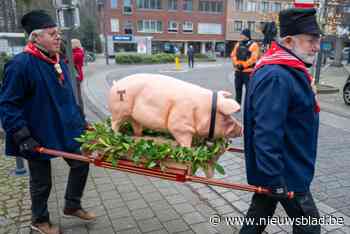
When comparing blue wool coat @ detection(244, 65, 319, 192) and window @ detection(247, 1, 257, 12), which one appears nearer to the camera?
blue wool coat @ detection(244, 65, 319, 192)

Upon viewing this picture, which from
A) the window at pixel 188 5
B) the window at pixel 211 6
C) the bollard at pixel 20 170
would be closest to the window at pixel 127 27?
the window at pixel 188 5

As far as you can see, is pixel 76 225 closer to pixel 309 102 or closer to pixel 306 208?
pixel 306 208

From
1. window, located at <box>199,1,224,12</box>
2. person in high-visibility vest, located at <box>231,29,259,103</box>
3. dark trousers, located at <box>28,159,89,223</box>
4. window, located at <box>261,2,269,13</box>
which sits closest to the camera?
dark trousers, located at <box>28,159,89,223</box>

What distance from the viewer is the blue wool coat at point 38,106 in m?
2.76

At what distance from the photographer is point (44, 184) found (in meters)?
3.07

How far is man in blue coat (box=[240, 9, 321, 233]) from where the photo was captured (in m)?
2.05

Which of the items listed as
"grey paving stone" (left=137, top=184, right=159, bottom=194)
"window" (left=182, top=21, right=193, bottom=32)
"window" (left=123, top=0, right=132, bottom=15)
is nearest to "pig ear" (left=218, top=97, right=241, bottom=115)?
"grey paving stone" (left=137, top=184, right=159, bottom=194)

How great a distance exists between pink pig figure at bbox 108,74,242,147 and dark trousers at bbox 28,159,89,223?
82 centimetres

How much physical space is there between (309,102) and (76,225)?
2613 millimetres

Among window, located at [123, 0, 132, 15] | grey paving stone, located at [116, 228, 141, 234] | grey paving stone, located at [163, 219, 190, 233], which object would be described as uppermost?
window, located at [123, 0, 132, 15]

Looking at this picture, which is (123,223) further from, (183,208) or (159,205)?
(183,208)

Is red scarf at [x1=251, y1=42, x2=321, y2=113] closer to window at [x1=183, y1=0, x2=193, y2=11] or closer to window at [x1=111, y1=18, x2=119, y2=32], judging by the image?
window at [x1=111, y1=18, x2=119, y2=32]

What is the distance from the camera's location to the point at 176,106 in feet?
8.38

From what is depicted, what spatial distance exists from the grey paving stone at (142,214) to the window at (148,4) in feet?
163
